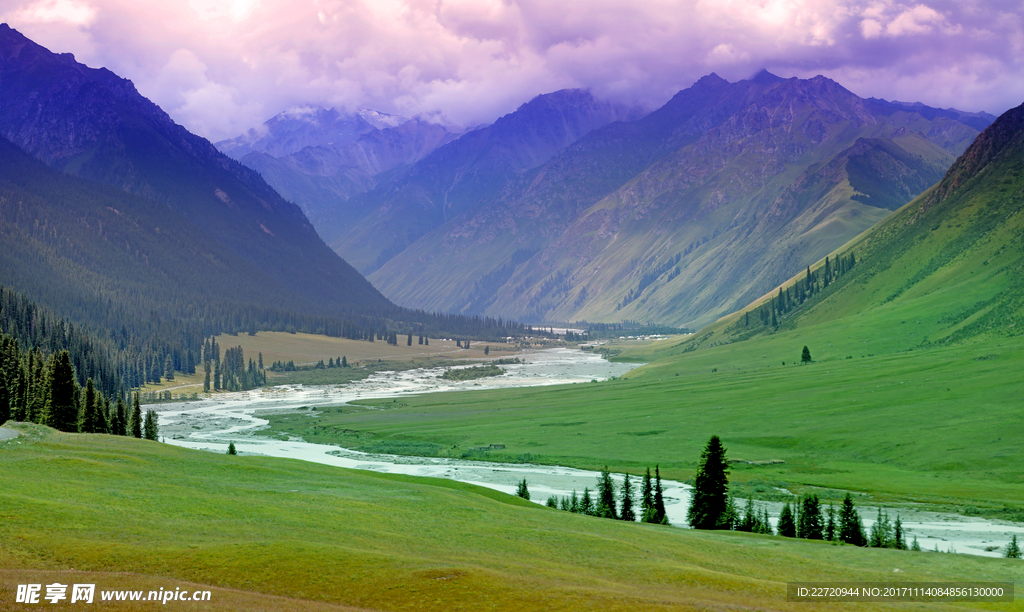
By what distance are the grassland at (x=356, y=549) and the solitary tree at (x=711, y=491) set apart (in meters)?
7.90

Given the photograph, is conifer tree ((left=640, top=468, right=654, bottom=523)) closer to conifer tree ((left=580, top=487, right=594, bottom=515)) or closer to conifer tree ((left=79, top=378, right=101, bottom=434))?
conifer tree ((left=580, top=487, right=594, bottom=515))

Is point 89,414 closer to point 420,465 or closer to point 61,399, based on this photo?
point 61,399

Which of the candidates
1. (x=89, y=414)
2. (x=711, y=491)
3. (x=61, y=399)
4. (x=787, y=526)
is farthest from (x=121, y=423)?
(x=787, y=526)

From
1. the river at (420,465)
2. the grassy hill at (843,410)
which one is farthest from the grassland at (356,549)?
the grassy hill at (843,410)

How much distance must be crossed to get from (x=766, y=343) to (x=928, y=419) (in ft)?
320

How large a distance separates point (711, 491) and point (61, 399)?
231 feet

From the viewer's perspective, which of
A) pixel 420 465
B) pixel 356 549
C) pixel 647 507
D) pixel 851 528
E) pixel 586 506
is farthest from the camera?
pixel 420 465

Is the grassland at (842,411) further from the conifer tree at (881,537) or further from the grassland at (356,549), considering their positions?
the grassland at (356,549)

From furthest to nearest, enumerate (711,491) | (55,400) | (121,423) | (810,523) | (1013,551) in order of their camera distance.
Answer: (121,423) → (55,400) → (711,491) → (810,523) → (1013,551)

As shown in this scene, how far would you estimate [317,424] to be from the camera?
448 ft

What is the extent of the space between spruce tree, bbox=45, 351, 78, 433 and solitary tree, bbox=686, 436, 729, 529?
223ft

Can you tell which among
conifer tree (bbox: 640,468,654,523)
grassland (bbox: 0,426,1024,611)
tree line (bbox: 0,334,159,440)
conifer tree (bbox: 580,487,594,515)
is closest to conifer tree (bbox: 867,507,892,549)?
grassland (bbox: 0,426,1024,611)

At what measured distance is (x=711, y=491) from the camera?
65312 millimetres

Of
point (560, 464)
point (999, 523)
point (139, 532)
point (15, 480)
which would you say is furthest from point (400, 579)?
point (560, 464)
